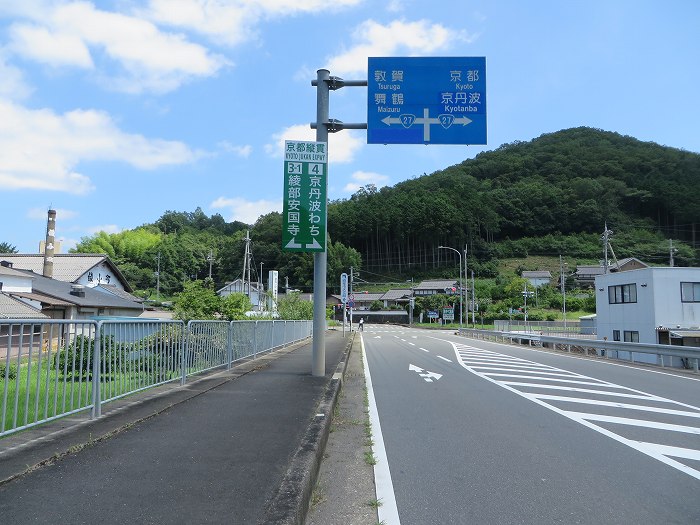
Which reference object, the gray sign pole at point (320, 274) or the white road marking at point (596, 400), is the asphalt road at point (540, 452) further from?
the gray sign pole at point (320, 274)

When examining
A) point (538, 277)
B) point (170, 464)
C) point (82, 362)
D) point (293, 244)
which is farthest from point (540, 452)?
point (538, 277)

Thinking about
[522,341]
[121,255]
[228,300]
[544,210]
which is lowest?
[522,341]

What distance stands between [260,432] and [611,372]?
42.1 ft

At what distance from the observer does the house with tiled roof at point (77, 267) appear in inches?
1722

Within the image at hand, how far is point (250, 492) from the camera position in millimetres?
3906

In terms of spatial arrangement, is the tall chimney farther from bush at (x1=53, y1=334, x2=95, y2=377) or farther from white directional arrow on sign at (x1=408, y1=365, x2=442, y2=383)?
bush at (x1=53, y1=334, x2=95, y2=377)

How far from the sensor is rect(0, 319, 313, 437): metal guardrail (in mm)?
4848

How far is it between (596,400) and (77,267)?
45.4 meters

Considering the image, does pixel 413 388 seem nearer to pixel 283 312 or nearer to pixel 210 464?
pixel 210 464

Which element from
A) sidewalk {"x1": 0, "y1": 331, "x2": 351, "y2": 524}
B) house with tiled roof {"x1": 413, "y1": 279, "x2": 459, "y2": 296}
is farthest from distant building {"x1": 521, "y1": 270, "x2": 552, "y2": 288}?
sidewalk {"x1": 0, "y1": 331, "x2": 351, "y2": 524}

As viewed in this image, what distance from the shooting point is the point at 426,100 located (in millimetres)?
10930

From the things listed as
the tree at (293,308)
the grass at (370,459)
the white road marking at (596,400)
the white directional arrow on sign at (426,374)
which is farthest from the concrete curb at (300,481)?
the tree at (293,308)

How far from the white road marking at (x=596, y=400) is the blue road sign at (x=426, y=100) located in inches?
218

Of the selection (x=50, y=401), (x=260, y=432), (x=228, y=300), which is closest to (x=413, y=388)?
(x=260, y=432)
